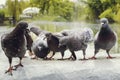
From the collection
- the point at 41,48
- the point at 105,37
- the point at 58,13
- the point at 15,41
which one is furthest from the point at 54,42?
the point at 58,13

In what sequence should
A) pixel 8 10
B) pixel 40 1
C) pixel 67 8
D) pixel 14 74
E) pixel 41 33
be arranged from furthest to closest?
pixel 67 8 → pixel 40 1 → pixel 8 10 → pixel 41 33 → pixel 14 74

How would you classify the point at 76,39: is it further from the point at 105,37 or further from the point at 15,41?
the point at 15,41

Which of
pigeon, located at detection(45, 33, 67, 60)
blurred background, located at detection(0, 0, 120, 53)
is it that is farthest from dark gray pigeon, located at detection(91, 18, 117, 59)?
blurred background, located at detection(0, 0, 120, 53)

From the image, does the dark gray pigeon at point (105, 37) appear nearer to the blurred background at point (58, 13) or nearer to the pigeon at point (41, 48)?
the pigeon at point (41, 48)

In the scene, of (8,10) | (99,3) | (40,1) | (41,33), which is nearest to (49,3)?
(40,1)

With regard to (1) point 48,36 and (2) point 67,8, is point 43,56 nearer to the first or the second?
(1) point 48,36

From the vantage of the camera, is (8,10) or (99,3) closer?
(8,10)

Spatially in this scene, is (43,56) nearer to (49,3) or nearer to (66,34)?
(66,34)

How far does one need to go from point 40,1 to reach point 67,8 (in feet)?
5.58

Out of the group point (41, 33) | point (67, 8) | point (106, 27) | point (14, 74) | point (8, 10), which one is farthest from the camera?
point (67, 8)

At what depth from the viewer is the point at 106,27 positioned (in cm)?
302

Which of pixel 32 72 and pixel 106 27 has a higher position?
pixel 106 27

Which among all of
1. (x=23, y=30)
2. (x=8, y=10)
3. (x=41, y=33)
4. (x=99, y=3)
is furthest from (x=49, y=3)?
(x=23, y=30)

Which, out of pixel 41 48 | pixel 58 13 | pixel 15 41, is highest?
pixel 15 41
